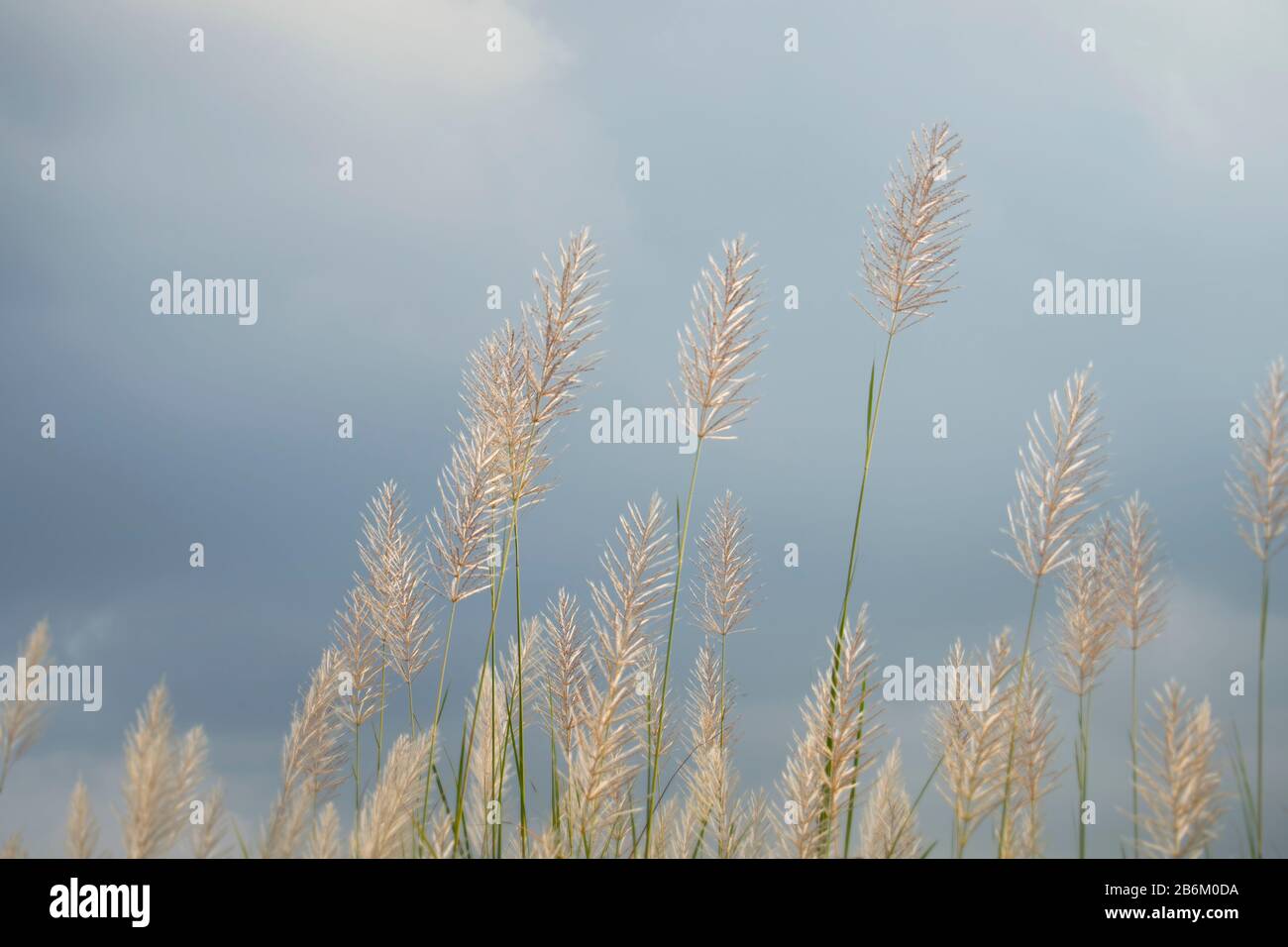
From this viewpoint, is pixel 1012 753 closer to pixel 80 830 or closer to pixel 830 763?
pixel 830 763

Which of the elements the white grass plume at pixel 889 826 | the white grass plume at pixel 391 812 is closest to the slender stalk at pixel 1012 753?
the white grass plume at pixel 889 826

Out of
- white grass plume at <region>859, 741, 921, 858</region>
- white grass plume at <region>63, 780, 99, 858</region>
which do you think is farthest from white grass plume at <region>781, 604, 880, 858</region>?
white grass plume at <region>63, 780, 99, 858</region>

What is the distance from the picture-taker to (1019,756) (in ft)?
10.6

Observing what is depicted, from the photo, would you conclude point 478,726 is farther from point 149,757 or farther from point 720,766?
point 149,757

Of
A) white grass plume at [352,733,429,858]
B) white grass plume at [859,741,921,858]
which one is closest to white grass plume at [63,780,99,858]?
white grass plume at [352,733,429,858]

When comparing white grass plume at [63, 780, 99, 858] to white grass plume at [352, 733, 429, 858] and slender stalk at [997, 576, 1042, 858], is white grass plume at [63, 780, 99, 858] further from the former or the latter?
slender stalk at [997, 576, 1042, 858]

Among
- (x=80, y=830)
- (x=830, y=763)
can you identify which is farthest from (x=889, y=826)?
(x=80, y=830)

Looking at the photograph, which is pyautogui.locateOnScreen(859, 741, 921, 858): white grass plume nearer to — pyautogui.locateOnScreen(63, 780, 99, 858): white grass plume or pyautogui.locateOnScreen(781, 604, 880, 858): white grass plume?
pyautogui.locateOnScreen(781, 604, 880, 858): white grass plume

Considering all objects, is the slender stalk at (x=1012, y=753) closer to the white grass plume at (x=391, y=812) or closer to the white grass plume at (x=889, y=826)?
the white grass plume at (x=889, y=826)

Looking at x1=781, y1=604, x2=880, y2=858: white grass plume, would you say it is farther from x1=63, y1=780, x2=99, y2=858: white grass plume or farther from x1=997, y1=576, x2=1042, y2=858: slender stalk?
x1=63, y1=780, x2=99, y2=858: white grass plume

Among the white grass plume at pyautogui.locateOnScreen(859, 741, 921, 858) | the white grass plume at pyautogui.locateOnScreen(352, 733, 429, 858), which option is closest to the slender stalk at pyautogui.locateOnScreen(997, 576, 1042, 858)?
the white grass plume at pyautogui.locateOnScreen(859, 741, 921, 858)

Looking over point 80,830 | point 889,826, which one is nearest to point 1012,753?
point 889,826

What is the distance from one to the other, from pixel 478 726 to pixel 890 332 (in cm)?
208

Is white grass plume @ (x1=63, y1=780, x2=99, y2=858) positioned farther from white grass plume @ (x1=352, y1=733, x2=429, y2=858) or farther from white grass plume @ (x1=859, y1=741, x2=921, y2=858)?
white grass plume @ (x1=859, y1=741, x2=921, y2=858)
